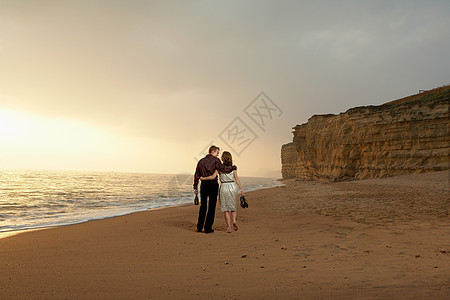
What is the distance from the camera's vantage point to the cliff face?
2228 cm

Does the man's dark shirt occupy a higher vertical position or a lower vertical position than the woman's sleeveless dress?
higher

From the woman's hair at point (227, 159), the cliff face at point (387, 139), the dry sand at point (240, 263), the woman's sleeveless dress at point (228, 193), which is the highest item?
the cliff face at point (387, 139)

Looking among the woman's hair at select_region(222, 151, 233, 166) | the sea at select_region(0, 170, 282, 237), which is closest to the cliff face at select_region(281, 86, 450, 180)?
the sea at select_region(0, 170, 282, 237)

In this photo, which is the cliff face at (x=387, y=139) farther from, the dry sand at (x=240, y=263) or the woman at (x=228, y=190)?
the woman at (x=228, y=190)

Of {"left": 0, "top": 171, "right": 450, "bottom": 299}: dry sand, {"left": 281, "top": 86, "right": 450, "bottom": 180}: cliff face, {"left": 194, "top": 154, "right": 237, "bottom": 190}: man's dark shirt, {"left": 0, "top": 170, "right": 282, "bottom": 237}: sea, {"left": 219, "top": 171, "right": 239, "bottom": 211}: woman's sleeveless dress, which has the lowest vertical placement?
{"left": 0, "top": 170, "right": 282, "bottom": 237}: sea

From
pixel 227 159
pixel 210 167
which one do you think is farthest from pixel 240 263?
pixel 227 159

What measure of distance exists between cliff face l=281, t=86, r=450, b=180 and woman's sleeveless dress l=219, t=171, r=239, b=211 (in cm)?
2217

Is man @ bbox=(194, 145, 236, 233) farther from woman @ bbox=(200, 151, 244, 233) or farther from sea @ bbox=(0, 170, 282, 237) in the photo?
sea @ bbox=(0, 170, 282, 237)

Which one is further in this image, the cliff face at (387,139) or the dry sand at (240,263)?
the cliff face at (387,139)

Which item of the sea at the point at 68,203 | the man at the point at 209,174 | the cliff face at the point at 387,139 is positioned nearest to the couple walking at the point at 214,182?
the man at the point at 209,174

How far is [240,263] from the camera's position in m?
4.35

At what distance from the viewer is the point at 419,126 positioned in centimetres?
2309

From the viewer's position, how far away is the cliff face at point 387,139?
73.1 feet

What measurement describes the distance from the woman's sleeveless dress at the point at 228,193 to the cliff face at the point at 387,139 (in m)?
22.2
